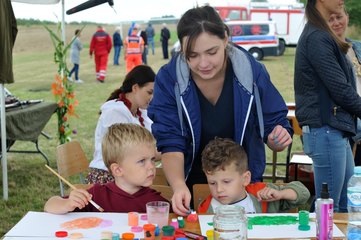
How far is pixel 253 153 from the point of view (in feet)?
8.43

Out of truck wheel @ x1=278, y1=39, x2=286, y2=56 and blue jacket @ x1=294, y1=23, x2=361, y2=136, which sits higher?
blue jacket @ x1=294, y1=23, x2=361, y2=136

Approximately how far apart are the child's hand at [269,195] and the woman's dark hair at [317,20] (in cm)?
109

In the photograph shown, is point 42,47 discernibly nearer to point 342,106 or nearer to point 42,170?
point 42,170

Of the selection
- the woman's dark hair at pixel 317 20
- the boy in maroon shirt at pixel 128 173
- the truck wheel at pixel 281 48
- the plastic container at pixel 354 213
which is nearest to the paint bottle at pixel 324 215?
the plastic container at pixel 354 213

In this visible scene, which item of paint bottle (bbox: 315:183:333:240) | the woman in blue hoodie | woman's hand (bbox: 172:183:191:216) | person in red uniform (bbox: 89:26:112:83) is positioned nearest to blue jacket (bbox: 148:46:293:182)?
the woman in blue hoodie

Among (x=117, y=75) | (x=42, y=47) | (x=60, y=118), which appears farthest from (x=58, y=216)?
(x=42, y=47)

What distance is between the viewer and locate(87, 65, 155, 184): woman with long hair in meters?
3.67

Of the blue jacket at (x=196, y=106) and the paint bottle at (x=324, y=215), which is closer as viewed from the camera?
the paint bottle at (x=324, y=215)

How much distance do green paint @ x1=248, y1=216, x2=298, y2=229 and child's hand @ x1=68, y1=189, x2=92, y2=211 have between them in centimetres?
64

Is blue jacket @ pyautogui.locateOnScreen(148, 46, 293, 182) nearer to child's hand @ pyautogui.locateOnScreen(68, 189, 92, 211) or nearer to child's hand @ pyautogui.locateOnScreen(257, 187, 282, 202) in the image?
child's hand @ pyautogui.locateOnScreen(257, 187, 282, 202)

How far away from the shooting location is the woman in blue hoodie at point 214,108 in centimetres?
242

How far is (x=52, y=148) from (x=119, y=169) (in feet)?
18.5

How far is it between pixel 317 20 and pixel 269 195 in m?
1.17

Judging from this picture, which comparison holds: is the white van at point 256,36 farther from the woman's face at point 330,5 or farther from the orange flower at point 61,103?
the woman's face at point 330,5
